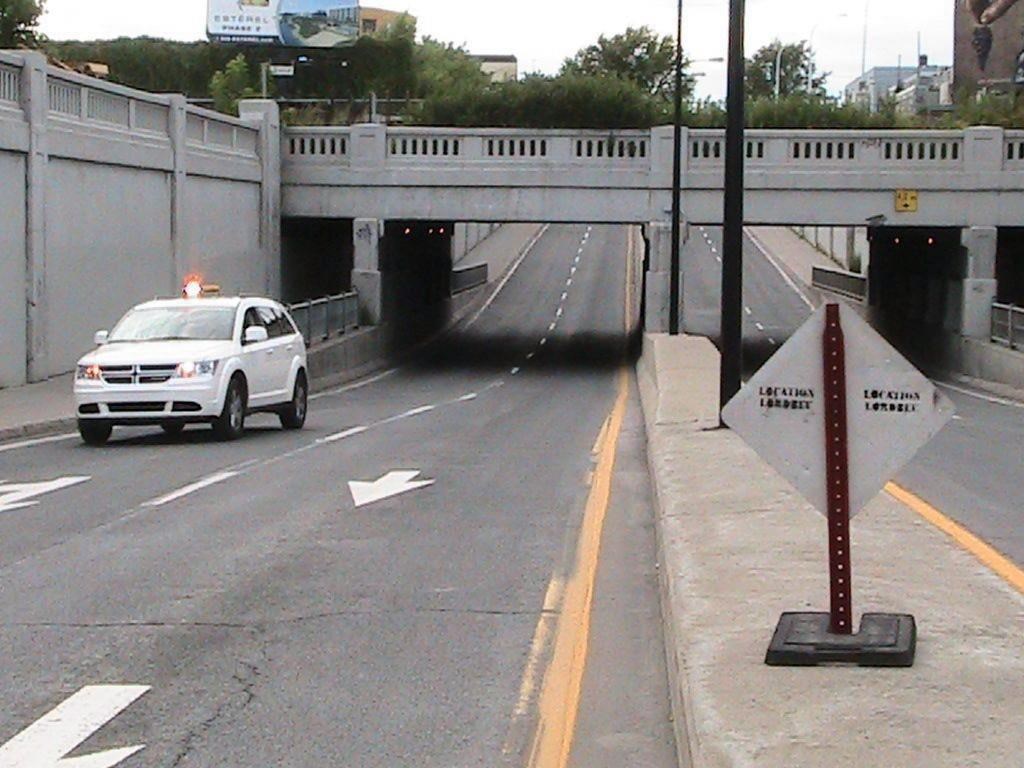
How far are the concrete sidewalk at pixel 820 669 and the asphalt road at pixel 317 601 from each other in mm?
355

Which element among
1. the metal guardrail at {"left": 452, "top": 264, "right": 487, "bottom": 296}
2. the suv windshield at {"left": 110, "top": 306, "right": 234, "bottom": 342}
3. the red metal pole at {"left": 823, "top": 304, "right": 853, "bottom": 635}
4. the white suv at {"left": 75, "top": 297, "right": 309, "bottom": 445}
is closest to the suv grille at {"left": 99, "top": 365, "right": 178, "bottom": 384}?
the white suv at {"left": 75, "top": 297, "right": 309, "bottom": 445}

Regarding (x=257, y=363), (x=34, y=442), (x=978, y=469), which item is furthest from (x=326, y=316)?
Answer: (x=978, y=469)

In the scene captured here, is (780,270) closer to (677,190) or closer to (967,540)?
(677,190)

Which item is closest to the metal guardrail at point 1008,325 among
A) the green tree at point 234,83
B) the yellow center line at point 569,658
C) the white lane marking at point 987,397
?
the white lane marking at point 987,397

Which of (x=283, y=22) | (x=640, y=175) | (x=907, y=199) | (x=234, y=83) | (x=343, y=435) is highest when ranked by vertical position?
(x=283, y=22)

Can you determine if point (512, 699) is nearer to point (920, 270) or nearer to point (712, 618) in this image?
point (712, 618)

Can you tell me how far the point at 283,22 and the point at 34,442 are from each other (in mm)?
62864

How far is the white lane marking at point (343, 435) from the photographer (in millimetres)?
22188

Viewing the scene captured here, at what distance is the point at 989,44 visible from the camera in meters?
77.9

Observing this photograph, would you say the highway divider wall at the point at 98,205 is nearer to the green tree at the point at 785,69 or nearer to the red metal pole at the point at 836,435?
the red metal pole at the point at 836,435

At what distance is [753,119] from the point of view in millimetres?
59500

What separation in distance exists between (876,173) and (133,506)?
33.5 m

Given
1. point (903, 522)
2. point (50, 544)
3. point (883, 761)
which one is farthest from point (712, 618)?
point (50, 544)

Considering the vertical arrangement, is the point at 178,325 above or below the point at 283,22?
below
